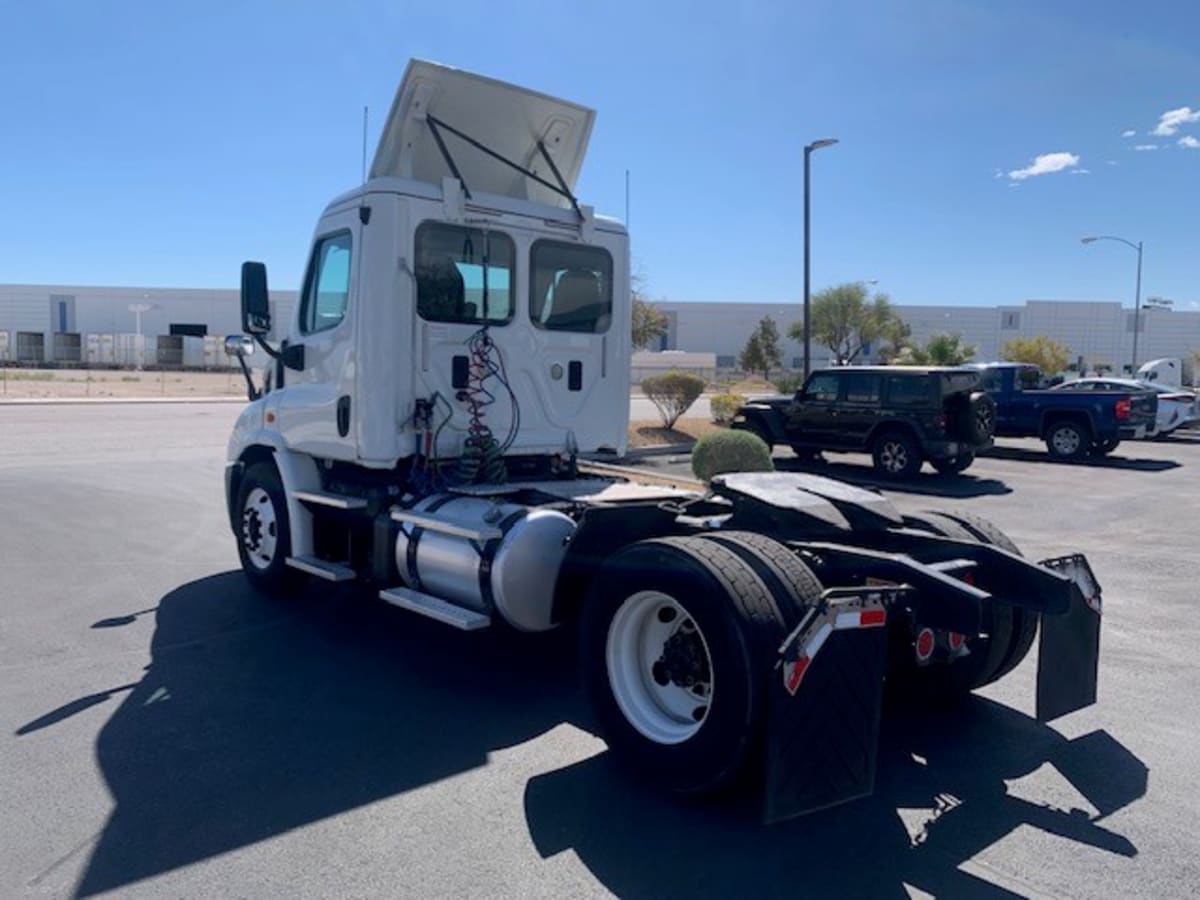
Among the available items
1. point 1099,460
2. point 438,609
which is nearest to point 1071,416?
point 1099,460

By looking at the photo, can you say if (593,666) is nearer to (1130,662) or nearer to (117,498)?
(1130,662)

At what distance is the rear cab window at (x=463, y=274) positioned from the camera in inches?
259

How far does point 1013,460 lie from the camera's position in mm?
21266

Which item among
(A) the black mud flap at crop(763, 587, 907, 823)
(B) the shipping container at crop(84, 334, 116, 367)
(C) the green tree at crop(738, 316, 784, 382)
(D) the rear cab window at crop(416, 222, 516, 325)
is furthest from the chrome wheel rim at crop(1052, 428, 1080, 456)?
(B) the shipping container at crop(84, 334, 116, 367)

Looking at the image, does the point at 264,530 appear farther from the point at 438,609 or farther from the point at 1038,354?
the point at 1038,354

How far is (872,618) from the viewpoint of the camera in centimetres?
393

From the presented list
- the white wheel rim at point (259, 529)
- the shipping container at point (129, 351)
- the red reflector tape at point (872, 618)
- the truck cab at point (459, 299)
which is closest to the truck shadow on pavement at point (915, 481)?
the truck cab at point (459, 299)

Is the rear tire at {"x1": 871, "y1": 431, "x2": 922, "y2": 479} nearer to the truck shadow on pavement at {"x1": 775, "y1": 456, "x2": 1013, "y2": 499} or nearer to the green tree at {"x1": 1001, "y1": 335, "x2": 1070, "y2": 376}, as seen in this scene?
the truck shadow on pavement at {"x1": 775, "y1": 456, "x2": 1013, "y2": 499}

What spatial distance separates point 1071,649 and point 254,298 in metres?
5.59

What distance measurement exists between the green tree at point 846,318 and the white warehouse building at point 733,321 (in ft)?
62.0

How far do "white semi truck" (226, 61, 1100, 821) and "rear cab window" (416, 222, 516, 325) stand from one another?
17 millimetres

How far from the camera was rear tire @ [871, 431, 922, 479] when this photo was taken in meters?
17.4

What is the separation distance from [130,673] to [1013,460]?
19.3 meters

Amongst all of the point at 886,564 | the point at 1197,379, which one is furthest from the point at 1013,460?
the point at 1197,379
